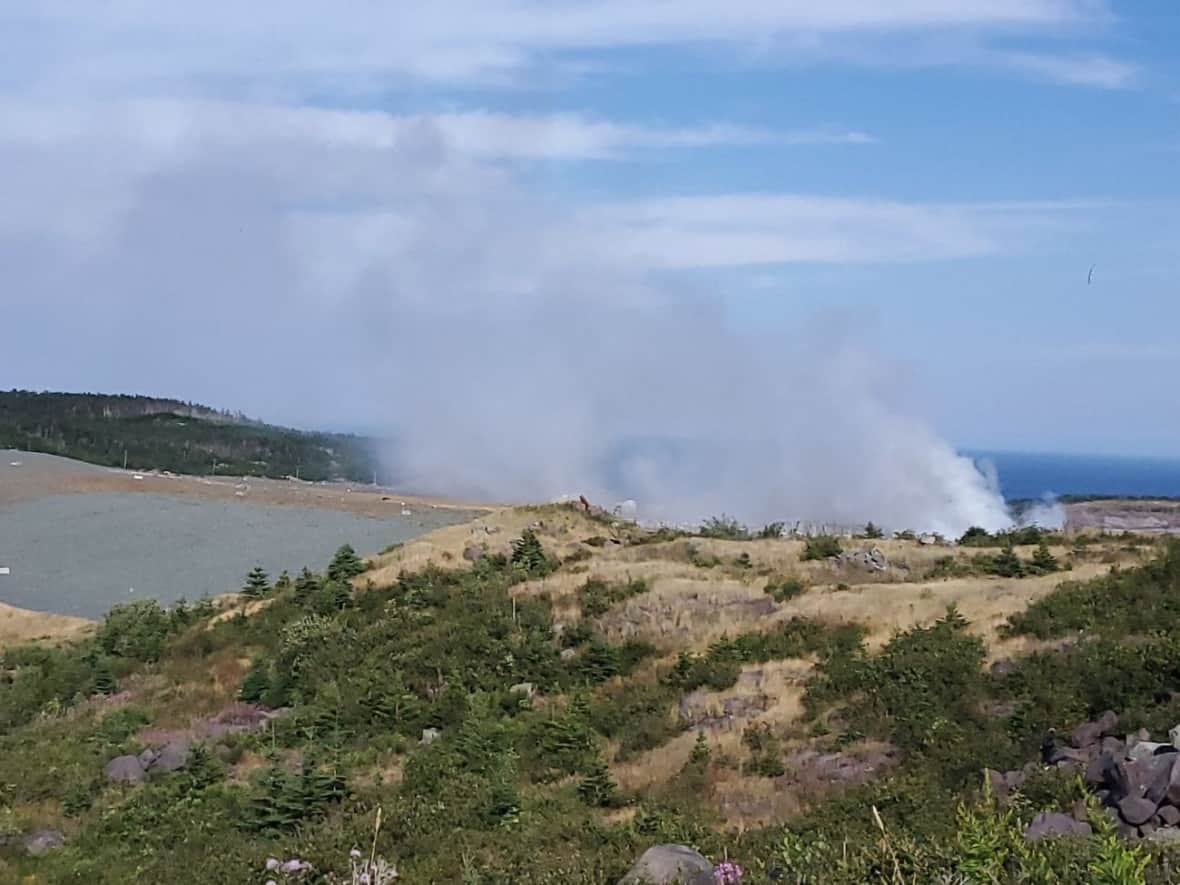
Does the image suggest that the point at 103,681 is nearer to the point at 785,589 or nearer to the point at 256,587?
the point at 256,587

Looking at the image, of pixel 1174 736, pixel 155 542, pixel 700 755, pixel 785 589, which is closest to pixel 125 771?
pixel 700 755

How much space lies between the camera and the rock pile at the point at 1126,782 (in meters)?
7.13

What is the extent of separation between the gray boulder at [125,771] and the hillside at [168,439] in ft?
152

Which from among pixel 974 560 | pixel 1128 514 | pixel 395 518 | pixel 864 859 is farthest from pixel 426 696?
pixel 1128 514

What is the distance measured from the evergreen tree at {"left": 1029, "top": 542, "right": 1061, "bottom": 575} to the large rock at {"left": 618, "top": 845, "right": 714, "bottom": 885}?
38.2ft

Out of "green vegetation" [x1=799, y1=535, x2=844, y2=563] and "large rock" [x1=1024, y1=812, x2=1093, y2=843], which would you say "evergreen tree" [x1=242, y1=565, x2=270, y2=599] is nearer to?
"green vegetation" [x1=799, y1=535, x2=844, y2=563]

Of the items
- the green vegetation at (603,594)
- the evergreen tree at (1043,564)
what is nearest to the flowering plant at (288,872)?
the green vegetation at (603,594)

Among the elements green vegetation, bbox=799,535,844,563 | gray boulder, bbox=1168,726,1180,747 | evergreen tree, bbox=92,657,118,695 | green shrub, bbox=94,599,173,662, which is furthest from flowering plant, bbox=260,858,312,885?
green vegetation, bbox=799,535,844,563

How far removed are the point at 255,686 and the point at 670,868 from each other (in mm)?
10616

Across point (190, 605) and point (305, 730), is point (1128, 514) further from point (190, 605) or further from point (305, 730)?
point (305, 730)

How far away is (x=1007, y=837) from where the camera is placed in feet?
16.5

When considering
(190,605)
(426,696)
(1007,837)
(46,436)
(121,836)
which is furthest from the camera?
(46,436)

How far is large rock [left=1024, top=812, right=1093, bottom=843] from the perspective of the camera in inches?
269

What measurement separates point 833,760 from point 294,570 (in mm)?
20987
